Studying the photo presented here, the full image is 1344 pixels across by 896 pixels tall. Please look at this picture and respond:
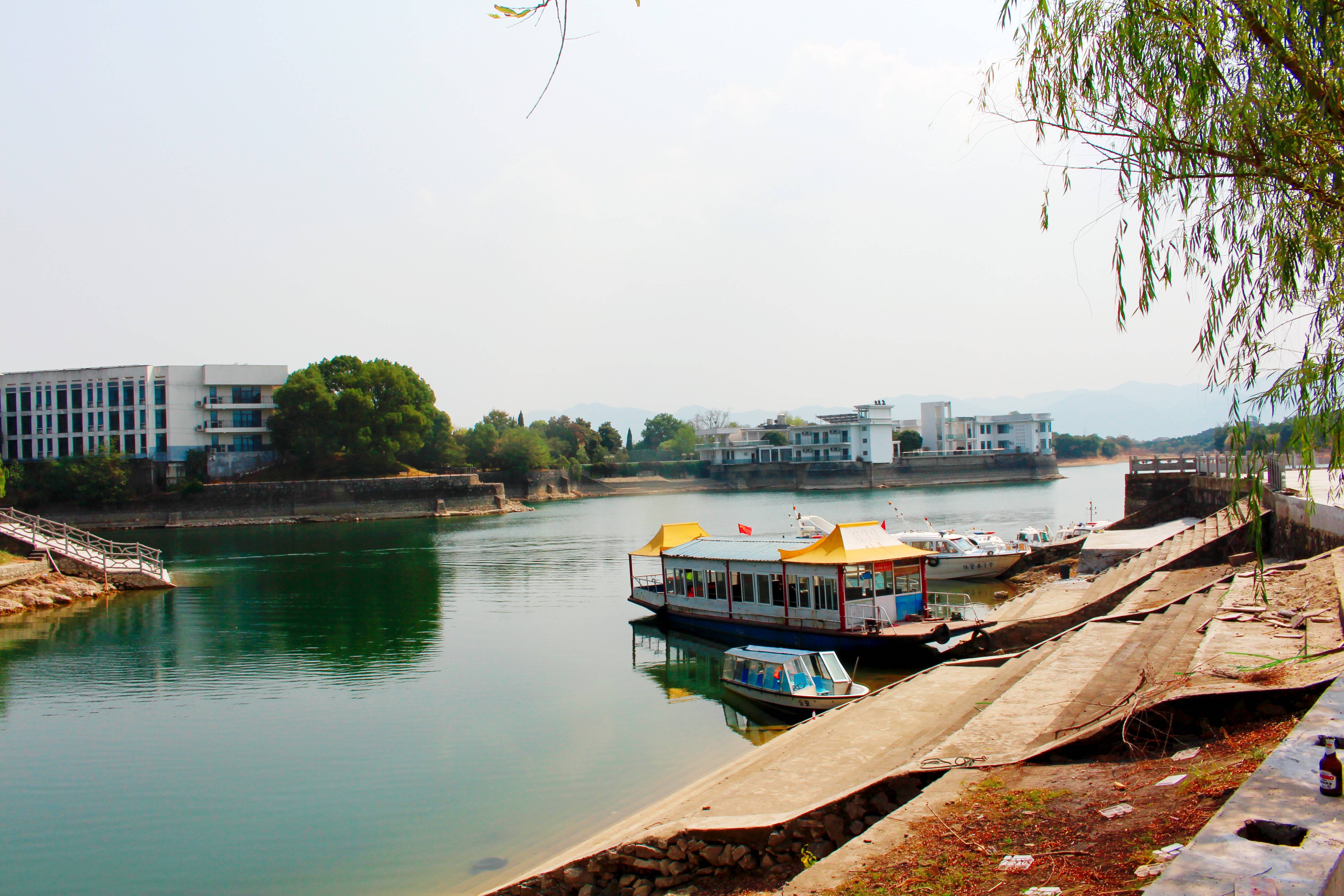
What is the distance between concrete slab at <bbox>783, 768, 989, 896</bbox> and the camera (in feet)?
20.0

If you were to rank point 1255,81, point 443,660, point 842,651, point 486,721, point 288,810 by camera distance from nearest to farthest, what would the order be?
point 1255,81, point 288,810, point 486,721, point 842,651, point 443,660

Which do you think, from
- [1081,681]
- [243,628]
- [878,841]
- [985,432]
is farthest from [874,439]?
[878,841]

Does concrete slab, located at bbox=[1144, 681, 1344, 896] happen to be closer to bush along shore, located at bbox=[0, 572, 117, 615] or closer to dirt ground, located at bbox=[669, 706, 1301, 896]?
dirt ground, located at bbox=[669, 706, 1301, 896]

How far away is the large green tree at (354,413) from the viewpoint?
269 feet

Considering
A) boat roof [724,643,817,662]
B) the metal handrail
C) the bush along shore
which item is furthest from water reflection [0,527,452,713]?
boat roof [724,643,817,662]

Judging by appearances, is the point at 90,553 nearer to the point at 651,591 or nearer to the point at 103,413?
the point at 651,591

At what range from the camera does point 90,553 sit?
3716 cm

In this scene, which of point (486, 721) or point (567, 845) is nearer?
point (567, 845)

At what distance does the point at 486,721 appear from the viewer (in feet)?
59.4

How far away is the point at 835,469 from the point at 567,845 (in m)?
99.4

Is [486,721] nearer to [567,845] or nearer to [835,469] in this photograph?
[567,845]

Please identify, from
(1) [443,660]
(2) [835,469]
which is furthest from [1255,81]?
(2) [835,469]

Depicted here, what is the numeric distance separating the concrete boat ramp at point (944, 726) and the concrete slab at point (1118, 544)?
31.3 ft

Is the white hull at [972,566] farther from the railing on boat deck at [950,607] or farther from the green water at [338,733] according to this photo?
the green water at [338,733]
